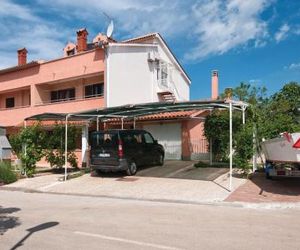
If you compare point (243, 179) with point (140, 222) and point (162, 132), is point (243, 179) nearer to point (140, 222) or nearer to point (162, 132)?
point (140, 222)

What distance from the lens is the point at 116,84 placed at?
25.7m

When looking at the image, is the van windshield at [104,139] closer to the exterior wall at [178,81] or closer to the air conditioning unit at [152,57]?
the air conditioning unit at [152,57]

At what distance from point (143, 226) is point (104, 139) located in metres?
9.55

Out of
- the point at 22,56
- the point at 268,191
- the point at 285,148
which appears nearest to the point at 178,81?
the point at 22,56

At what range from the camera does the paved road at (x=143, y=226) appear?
7.27 meters

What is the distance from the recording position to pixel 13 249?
695 centimetres

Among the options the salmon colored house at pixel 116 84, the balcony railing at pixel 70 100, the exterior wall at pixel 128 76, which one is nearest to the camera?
the exterior wall at pixel 128 76

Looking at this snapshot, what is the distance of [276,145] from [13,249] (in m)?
9.28

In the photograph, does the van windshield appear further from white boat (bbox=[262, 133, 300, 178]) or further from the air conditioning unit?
the air conditioning unit

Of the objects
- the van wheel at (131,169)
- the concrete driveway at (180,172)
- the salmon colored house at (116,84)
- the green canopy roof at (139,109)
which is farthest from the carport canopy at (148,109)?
the salmon colored house at (116,84)

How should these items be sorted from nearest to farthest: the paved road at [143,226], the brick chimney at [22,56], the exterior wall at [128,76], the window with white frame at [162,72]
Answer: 1. the paved road at [143,226]
2. the exterior wall at [128,76]
3. the window with white frame at [162,72]
4. the brick chimney at [22,56]

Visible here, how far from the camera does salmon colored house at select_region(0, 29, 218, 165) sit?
83.9 feet

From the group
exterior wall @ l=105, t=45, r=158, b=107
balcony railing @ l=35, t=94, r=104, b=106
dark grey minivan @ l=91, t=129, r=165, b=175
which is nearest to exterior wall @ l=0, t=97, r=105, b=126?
balcony railing @ l=35, t=94, r=104, b=106

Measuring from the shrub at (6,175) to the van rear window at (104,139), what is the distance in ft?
14.0
